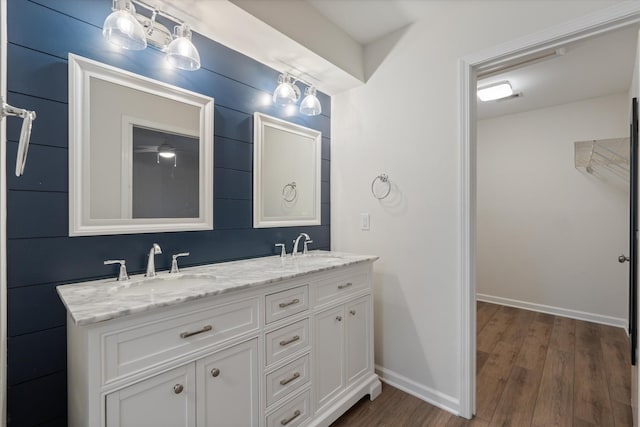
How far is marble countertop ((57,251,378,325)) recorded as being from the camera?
96cm

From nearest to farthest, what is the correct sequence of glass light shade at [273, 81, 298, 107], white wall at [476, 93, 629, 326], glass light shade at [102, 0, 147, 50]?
glass light shade at [102, 0, 147, 50] → glass light shade at [273, 81, 298, 107] → white wall at [476, 93, 629, 326]

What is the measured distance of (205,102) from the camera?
1682mm

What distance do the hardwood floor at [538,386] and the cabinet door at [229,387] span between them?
69 cm

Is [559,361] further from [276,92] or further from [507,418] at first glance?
[276,92]

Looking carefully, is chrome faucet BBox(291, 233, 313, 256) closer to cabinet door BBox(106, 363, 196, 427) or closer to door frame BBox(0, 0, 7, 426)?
cabinet door BBox(106, 363, 196, 427)

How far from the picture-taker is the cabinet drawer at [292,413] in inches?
55.4

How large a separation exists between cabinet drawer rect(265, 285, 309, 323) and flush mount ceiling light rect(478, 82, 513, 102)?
100 inches

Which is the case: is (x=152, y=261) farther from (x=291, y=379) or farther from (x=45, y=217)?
(x=291, y=379)

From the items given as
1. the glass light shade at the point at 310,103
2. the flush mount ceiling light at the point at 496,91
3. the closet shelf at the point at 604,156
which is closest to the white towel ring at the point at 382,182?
the glass light shade at the point at 310,103

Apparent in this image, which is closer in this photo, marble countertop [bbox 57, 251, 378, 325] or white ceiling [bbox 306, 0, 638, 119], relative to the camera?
marble countertop [bbox 57, 251, 378, 325]

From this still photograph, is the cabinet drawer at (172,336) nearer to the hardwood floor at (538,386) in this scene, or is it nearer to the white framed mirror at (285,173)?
the white framed mirror at (285,173)

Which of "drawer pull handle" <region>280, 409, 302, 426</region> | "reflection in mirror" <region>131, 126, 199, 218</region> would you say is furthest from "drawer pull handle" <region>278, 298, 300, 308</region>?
"reflection in mirror" <region>131, 126, 199, 218</region>

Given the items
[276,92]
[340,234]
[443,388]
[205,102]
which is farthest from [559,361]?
[205,102]

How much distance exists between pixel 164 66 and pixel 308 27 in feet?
2.89
